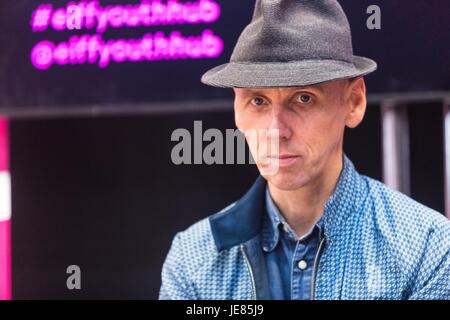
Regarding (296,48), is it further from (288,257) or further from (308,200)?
(288,257)

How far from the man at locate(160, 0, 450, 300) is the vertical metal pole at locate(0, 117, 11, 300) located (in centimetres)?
60

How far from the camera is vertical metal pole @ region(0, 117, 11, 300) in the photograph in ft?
7.01

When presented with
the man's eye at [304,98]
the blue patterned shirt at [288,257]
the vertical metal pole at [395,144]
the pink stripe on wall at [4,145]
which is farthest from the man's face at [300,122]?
the pink stripe on wall at [4,145]

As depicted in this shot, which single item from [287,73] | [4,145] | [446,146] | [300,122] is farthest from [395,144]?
[4,145]

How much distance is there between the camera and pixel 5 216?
7.01ft

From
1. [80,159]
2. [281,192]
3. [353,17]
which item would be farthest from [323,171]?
[80,159]

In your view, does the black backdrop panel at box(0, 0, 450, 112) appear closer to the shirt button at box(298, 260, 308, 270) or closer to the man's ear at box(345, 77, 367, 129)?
the man's ear at box(345, 77, 367, 129)

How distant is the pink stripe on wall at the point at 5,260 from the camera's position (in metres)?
2.14

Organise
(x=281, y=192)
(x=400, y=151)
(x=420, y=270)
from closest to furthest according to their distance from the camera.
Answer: (x=420, y=270), (x=281, y=192), (x=400, y=151)

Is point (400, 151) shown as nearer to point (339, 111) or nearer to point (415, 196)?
point (415, 196)

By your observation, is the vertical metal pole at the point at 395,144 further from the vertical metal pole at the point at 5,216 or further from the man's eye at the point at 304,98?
the vertical metal pole at the point at 5,216

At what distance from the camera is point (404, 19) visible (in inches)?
72.8

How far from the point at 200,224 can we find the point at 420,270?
58 centimetres

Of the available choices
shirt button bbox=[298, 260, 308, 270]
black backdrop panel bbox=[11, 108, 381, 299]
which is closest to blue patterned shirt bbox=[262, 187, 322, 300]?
shirt button bbox=[298, 260, 308, 270]
